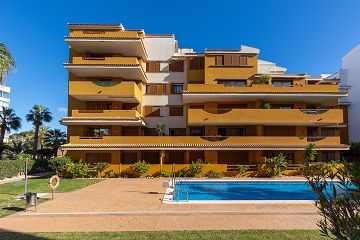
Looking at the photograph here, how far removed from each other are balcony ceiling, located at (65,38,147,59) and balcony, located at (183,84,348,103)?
7536 mm

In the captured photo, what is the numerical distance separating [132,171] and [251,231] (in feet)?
62.7

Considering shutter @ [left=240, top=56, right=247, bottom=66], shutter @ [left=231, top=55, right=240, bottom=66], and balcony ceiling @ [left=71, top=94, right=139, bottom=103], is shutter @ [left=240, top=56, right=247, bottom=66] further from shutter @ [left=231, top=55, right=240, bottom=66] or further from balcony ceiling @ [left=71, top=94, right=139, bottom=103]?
balcony ceiling @ [left=71, top=94, right=139, bottom=103]

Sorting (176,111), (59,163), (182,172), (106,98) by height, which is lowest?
(182,172)

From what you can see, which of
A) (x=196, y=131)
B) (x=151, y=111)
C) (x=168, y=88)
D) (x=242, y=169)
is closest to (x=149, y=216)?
(x=242, y=169)

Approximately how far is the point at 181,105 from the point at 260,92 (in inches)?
372

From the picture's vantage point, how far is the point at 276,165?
2603cm

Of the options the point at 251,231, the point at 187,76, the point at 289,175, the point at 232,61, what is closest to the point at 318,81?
the point at 232,61

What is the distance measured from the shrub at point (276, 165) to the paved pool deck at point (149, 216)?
12301mm

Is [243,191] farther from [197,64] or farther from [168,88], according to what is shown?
[197,64]

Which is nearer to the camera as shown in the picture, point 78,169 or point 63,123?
point 78,169

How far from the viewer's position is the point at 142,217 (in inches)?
448

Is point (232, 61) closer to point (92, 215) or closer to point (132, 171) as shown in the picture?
point (132, 171)

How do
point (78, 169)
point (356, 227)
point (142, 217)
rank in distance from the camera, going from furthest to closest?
point (78, 169)
point (142, 217)
point (356, 227)

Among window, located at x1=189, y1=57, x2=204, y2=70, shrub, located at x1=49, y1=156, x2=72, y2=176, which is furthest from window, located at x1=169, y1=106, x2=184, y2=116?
shrub, located at x1=49, y1=156, x2=72, y2=176
